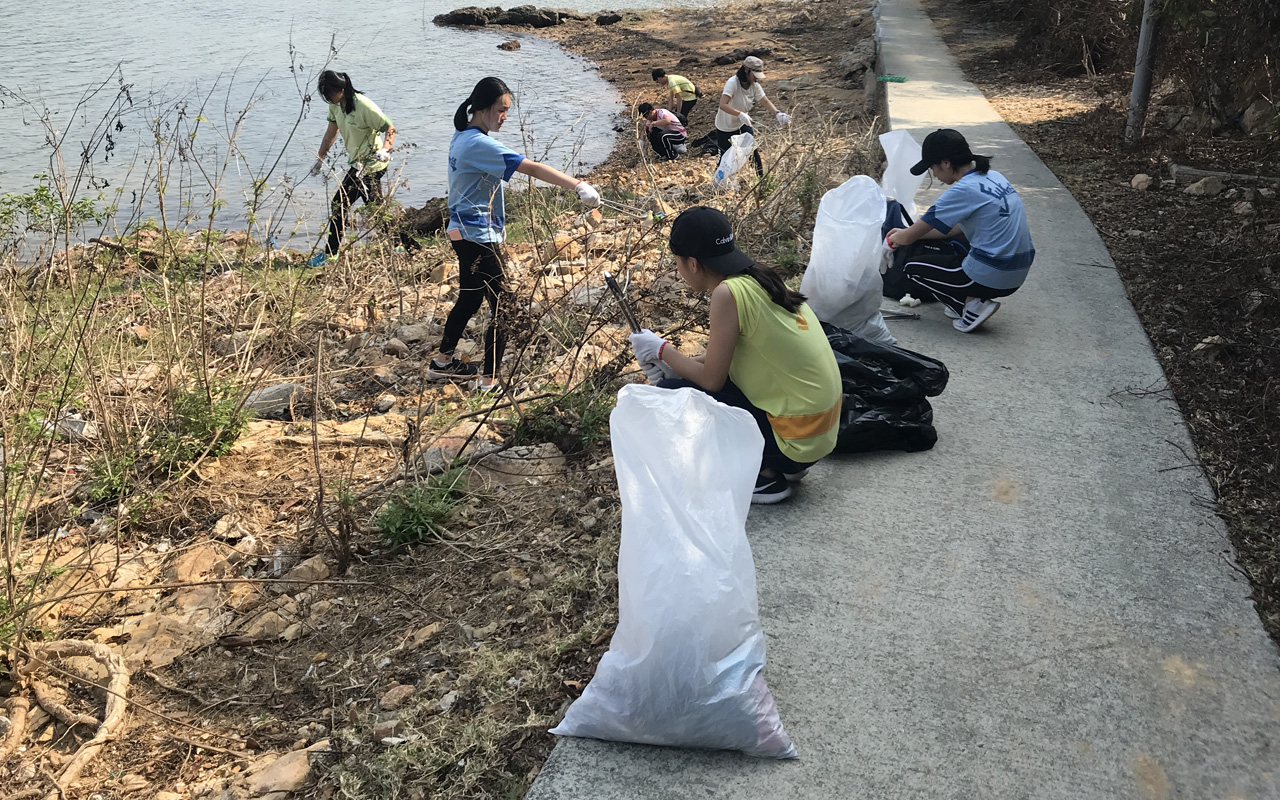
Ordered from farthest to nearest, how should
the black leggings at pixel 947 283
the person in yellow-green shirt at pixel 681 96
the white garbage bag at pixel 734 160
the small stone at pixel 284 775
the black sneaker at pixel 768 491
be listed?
the person in yellow-green shirt at pixel 681 96
the white garbage bag at pixel 734 160
the black leggings at pixel 947 283
the black sneaker at pixel 768 491
the small stone at pixel 284 775

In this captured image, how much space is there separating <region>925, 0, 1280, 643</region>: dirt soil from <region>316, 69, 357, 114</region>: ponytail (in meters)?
5.65

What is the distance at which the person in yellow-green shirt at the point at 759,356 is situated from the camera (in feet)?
10.4

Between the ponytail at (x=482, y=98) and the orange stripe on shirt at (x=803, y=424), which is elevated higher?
the ponytail at (x=482, y=98)

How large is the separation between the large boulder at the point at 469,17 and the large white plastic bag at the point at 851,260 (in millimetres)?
25011

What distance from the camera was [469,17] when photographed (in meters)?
27.1

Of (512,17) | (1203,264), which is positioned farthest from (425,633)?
(512,17)

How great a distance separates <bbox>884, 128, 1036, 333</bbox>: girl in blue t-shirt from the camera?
4867 mm

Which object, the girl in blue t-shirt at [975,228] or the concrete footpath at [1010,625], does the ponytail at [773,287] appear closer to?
the concrete footpath at [1010,625]

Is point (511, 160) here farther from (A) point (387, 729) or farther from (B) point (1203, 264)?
(B) point (1203, 264)

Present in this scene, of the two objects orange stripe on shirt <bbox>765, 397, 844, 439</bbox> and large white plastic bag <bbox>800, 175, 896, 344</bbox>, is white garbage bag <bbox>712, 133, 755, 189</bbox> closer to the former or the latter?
large white plastic bag <bbox>800, 175, 896, 344</bbox>

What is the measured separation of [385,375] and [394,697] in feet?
11.0

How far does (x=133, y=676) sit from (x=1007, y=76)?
13102 mm

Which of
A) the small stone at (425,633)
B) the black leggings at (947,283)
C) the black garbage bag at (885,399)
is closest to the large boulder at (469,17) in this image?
the black leggings at (947,283)

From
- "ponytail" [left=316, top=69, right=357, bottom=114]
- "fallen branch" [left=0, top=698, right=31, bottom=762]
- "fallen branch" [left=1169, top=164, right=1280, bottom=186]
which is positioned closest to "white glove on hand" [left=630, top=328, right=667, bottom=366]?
"fallen branch" [left=0, top=698, right=31, bottom=762]
